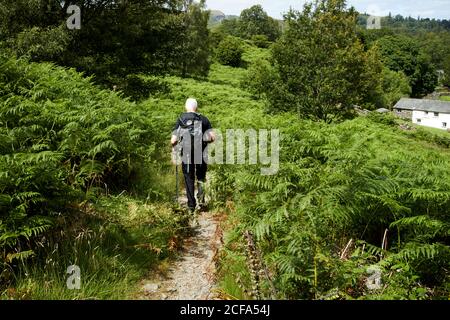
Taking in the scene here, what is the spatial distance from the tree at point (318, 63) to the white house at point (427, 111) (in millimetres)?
70451

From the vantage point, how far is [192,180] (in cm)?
676

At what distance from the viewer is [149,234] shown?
16.9 feet

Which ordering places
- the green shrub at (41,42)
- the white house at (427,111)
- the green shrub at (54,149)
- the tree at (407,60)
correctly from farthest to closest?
the tree at (407,60) → the white house at (427,111) → the green shrub at (41,42) → the green shrub at (54,149)

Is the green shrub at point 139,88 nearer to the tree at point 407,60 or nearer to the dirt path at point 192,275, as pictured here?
the dirt path at point 192,275

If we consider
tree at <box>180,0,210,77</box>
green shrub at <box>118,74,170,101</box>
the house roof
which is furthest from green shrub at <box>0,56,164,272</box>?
the house roof

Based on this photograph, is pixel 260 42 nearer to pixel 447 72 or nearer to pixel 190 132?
pixel 447 72

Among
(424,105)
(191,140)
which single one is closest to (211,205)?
(191,140)

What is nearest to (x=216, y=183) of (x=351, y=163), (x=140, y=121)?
(x=140, y=121)

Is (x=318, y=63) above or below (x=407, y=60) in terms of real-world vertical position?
below

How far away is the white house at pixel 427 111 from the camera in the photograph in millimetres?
78312

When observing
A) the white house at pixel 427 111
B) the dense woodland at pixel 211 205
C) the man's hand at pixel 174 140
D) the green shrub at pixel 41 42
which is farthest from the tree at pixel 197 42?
the white house at pixel 427 111

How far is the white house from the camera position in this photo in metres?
78.3

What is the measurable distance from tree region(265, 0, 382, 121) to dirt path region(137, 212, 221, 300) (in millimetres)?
12258

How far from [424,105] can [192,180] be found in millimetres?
85759
